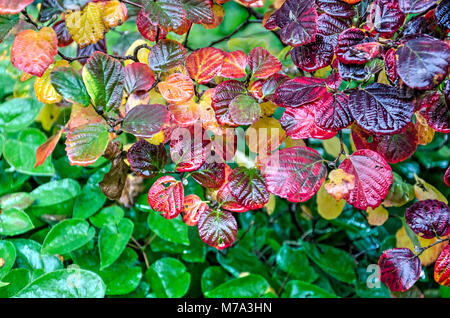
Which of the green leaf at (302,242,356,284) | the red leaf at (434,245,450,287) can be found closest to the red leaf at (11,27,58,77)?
the red leaf at (434,245,450,287)

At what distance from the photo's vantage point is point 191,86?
50 centimetres

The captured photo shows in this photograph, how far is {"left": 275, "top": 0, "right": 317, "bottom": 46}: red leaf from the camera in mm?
455

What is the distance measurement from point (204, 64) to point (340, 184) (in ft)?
0.76

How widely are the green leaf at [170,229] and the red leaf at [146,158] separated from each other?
29 cm

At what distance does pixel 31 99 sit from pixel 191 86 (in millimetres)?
541

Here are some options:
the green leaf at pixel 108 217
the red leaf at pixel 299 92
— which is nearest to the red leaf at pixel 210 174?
the red leaf at pixel 299 92

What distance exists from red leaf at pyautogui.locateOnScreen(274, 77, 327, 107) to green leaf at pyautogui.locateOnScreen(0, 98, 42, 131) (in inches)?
24.4

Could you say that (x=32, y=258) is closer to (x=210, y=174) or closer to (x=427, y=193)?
(x=210, y=174)

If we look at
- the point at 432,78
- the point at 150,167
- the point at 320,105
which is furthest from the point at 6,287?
the point at 432,78

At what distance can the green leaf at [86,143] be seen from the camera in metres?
0.45

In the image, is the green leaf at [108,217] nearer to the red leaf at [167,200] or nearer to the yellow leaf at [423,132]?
the red leaf at [167,200]

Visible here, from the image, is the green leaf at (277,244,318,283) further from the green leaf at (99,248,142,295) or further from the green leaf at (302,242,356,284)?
the green leaf at (99,248,142,295)

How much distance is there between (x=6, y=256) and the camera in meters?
0.71

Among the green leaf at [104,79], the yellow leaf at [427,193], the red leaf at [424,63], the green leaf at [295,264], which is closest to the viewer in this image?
the red leaf at [424,63]
